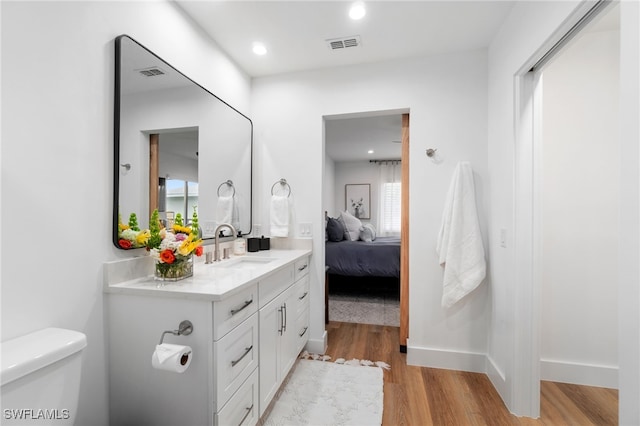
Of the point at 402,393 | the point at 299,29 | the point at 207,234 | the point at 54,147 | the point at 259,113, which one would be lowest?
the point at 402,393

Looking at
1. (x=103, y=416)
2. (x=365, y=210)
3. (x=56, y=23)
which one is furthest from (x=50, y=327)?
(x=365, y=210)

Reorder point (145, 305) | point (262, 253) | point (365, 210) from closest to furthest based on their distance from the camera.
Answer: point (145, 305) → point (262, 253) → point (365, 210)

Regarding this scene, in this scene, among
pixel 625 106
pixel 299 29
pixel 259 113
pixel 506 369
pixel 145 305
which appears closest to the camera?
pixel 625 106

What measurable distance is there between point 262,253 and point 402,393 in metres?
1.45

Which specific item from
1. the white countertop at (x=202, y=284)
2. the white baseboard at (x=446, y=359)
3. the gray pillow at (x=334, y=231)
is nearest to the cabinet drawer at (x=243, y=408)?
the white countertop at (x=202, y=284)

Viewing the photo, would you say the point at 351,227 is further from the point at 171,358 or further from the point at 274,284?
the point at 171,358

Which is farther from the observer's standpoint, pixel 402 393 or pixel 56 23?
pixel 402 393

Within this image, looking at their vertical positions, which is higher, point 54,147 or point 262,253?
point 54,147

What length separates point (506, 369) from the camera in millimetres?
1855

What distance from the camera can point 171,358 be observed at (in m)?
1.10

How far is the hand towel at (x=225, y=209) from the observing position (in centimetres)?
221

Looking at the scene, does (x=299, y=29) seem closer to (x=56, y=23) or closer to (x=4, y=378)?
(x=56, y=23)

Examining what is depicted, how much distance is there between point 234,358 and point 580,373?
7.80 feet

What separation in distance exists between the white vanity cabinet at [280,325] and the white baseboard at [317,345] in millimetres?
157
